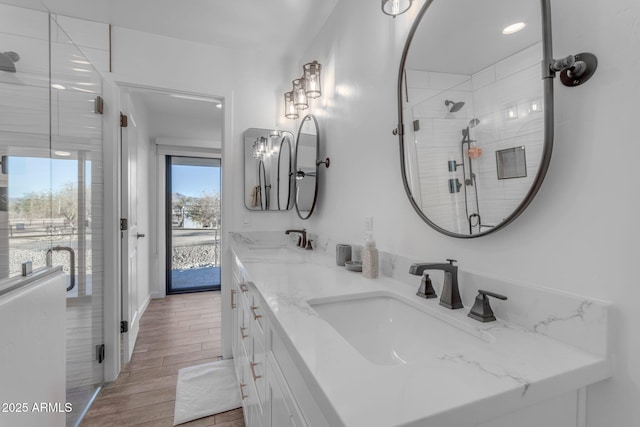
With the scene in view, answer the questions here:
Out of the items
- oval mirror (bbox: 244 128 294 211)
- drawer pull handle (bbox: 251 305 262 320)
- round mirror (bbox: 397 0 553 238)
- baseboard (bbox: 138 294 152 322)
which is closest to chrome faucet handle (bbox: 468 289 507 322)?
round mirror (bbox: 397 0 553 238)

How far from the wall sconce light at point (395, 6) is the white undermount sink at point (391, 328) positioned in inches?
41.1

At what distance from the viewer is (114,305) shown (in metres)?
2.14

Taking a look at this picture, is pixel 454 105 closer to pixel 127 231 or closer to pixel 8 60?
pixel 8 60

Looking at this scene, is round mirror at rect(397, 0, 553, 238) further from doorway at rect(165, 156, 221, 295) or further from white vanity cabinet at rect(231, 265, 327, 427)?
doorway at rect(165, 156, 221, 295)

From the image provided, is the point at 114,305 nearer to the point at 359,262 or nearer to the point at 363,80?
the point at 359,262

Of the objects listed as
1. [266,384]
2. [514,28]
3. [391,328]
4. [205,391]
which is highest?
[514,28]

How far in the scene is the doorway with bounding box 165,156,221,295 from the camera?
4.19 metres

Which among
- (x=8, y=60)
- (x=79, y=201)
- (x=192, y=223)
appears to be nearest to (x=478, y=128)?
(x=8, y=60)

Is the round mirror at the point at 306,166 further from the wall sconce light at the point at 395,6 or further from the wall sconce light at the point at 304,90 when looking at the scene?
the wall sconce light at the point at 395,6

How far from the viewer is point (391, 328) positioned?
1.01m

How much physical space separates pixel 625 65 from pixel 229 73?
2456 millimetres

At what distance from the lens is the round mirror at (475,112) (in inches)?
29.3

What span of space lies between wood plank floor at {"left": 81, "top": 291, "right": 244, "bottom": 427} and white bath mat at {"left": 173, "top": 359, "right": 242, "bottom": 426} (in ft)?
0.14

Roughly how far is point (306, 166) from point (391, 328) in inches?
56.8
